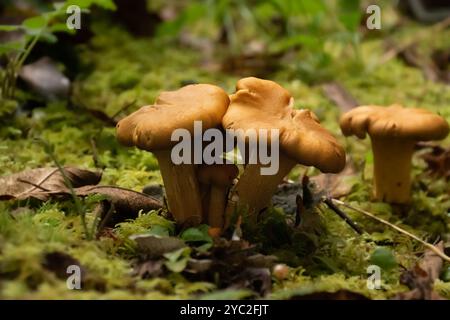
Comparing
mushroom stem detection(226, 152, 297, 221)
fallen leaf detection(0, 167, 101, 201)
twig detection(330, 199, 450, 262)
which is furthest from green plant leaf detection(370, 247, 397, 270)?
fallen leaf detection(0, 167, 101, 201)

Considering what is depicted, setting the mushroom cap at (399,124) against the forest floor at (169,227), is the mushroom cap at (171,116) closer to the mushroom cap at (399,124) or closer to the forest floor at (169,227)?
the forest floor at (169,227)

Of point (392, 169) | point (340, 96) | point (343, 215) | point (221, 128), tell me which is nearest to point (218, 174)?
point (221, 128)

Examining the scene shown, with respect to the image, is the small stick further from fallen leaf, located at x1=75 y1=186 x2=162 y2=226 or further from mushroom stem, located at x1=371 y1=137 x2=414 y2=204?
fallen leaf, located at x1=75 y1=186 x2=162 y2=226

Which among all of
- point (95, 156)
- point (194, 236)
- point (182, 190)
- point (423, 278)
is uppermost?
point (95, 156)

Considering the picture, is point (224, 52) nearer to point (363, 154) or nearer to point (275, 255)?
point (363, 154)

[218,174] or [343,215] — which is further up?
[218,174]

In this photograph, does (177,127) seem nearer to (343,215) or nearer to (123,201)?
(123,201)
